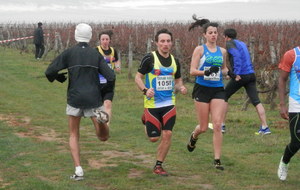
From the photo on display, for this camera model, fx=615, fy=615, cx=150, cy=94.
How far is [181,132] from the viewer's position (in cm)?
1134

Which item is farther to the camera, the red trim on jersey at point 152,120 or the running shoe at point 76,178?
the red trim on jersey at point 152,120

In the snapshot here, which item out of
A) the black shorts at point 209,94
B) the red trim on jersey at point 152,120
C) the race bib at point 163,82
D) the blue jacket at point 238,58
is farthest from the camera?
the blue jacket at point 238,58

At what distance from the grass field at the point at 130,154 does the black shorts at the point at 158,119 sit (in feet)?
1.85

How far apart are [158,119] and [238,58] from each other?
3740 mm

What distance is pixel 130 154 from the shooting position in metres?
9.14

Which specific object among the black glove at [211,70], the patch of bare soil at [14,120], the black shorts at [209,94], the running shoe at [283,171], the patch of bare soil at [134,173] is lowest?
the patch of bare soil at [14,120]

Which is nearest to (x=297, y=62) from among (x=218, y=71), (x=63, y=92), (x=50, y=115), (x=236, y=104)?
(x=218, y=71)

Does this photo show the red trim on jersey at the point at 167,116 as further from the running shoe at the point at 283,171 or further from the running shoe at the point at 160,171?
the running shoe at the point at 283,171

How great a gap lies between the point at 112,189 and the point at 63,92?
1172 cm

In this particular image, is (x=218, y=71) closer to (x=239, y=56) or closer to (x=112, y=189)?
(x=112, y=189)

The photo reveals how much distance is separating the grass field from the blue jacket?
115 cm

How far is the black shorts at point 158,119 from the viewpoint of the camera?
7.59 meters

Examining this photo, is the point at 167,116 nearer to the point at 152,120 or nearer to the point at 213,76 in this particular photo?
the point at 152,120

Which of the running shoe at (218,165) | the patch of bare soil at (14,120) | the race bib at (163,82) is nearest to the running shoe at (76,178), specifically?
the race bib at (163,82)
